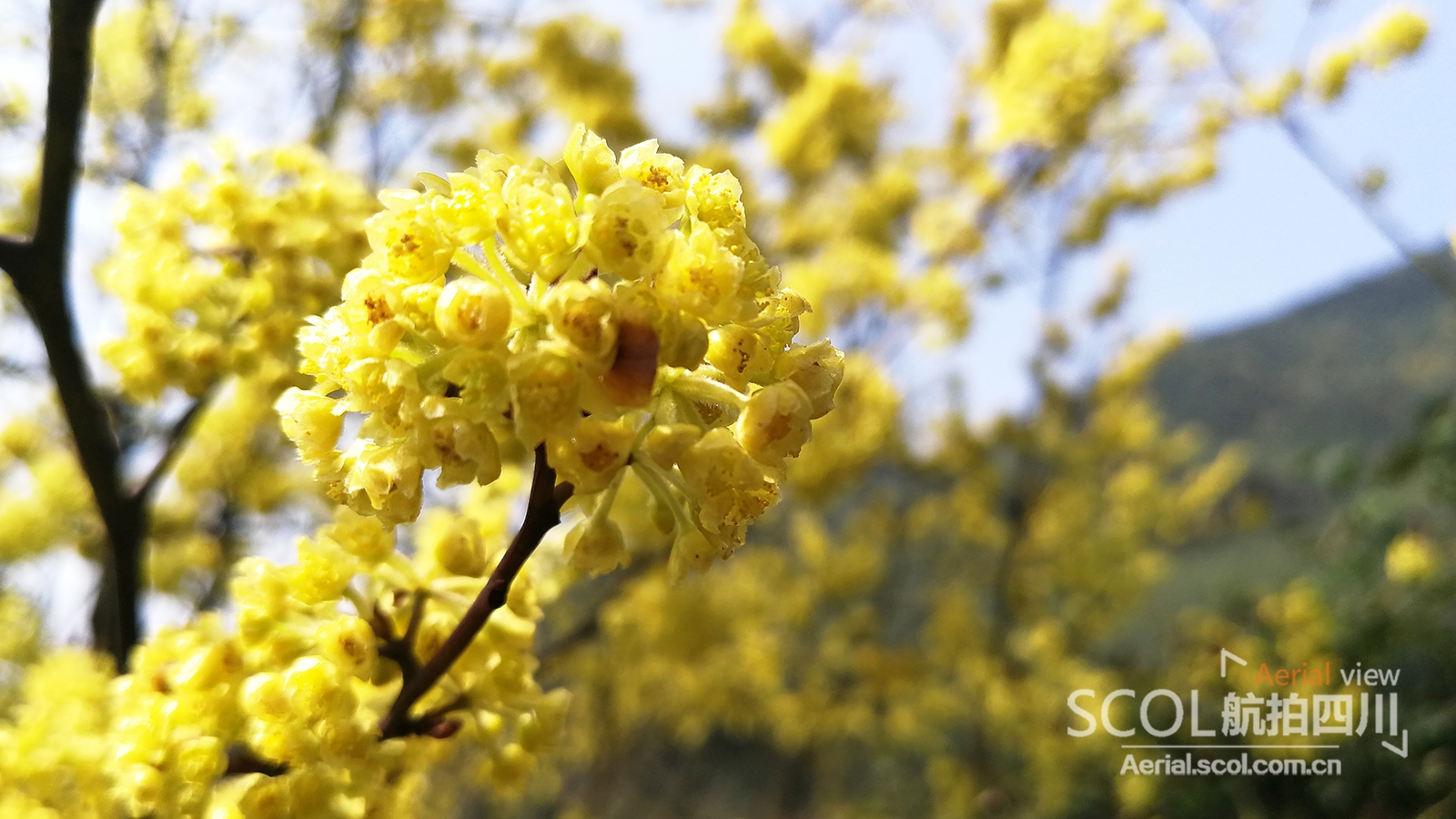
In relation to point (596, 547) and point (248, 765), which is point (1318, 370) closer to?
point (596, 547)

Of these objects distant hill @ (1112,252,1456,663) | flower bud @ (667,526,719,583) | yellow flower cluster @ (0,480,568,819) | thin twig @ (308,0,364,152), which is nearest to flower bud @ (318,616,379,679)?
yellow flower cluster @ (0,480,568,819)

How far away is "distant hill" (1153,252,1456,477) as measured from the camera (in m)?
16.9

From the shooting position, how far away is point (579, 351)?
0.64 meters

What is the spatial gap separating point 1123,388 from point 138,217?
7.60m

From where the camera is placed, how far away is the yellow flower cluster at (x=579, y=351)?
65 centimetres

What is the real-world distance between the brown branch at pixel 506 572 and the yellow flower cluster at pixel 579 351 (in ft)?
0.15

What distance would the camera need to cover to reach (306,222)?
54.1 inches

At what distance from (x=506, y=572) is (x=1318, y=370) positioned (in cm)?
2442

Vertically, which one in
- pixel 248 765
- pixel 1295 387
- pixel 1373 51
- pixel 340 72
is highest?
pixel 1295 387

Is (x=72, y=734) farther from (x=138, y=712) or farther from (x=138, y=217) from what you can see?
(x=138, y=217)

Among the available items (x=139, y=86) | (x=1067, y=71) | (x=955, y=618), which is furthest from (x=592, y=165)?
(x=955, y=618)

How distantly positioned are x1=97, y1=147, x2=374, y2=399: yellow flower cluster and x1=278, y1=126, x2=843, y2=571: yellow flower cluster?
2.13ft

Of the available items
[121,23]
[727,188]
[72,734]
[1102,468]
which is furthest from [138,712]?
[1102,468]

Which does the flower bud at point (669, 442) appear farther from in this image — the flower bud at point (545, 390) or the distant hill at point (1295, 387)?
the distant hill at point (1295, 387)
